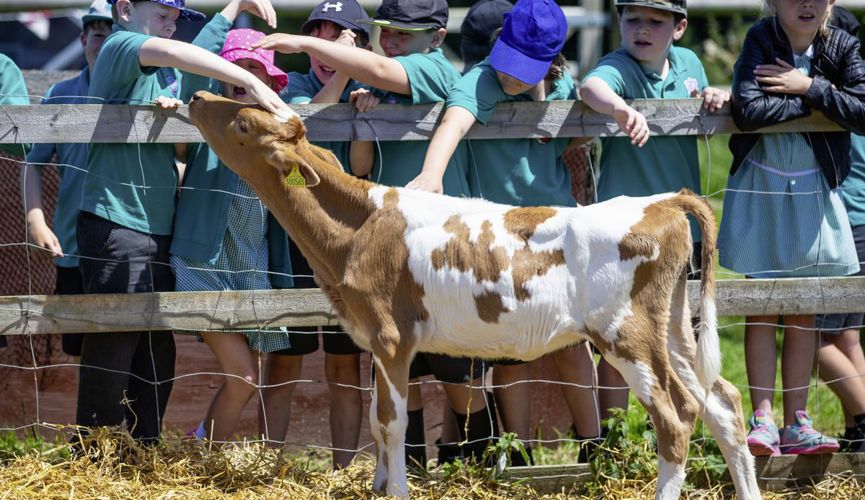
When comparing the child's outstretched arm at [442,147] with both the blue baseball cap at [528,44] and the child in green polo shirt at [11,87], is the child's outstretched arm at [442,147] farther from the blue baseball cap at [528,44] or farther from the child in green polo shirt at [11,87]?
the child in green polo shirt at [11,87]

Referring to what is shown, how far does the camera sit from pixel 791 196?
584 centimetres

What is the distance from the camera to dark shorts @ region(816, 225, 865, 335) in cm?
614

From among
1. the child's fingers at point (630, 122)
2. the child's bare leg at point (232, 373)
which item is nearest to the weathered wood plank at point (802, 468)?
the child's fingers at point (630, 122)

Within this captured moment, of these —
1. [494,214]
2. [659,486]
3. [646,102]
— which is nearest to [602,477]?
[659,486]

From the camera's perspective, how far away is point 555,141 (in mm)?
5926

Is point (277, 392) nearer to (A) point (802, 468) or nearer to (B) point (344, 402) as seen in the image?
(B) point (344, 402)

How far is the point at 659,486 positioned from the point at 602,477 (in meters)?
0.63

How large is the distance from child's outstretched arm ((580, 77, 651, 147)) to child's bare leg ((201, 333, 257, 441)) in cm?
213

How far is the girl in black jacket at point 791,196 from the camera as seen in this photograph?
5770 millimetres

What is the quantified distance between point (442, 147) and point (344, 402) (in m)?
1.52

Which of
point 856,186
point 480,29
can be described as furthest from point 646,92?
point 856,186

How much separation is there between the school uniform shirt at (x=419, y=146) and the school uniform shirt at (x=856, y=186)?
6.74 feet

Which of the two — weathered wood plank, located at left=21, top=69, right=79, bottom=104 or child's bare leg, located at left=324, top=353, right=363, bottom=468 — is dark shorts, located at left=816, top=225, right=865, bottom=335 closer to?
child's bare leg, located at left=324, top=353, right=363, bottom=468

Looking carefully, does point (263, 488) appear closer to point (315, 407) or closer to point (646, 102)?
point (315, 407)
